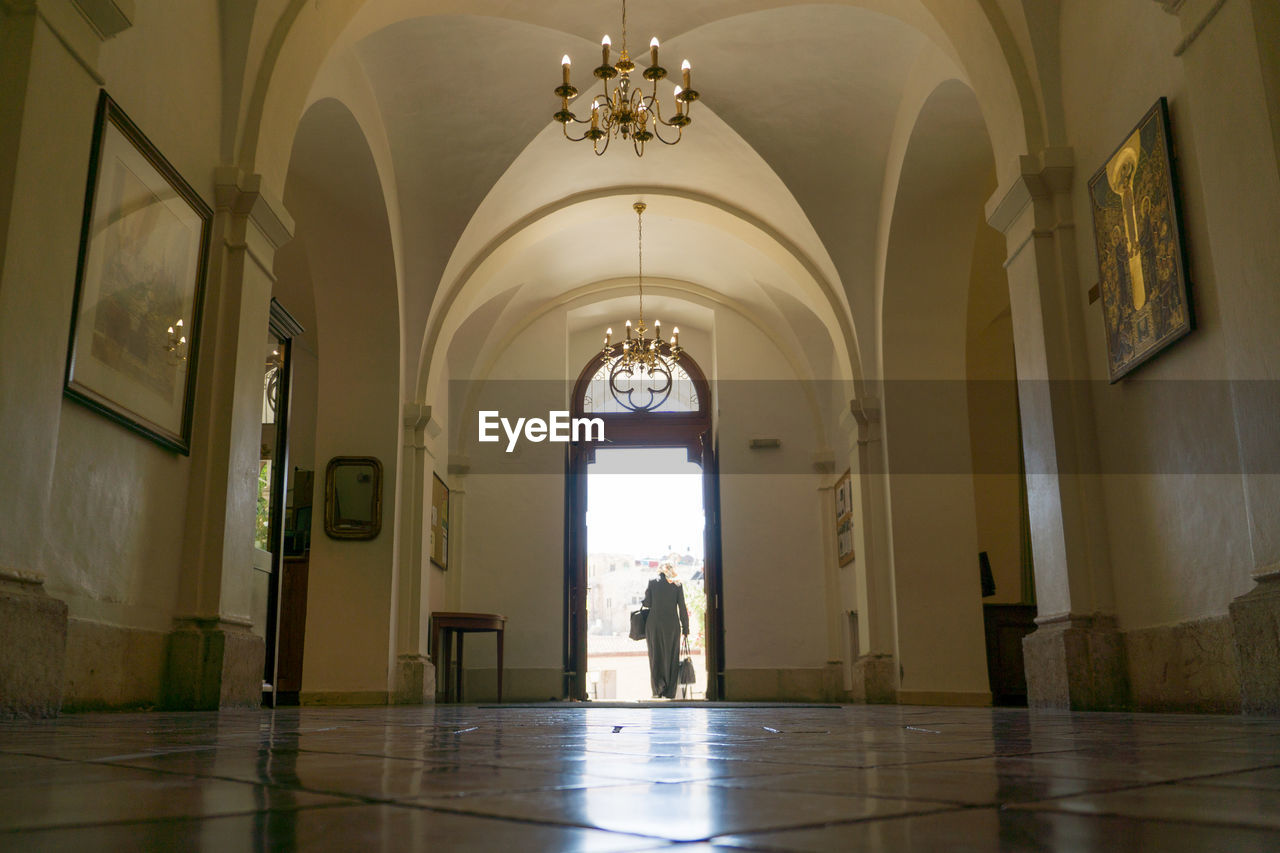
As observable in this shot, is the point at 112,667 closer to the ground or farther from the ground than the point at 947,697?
farther from the ground

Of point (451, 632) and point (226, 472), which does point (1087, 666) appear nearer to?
point (226, 472)

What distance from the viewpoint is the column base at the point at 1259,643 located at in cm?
315

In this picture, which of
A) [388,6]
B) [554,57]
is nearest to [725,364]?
[554,57]

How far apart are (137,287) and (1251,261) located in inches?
161

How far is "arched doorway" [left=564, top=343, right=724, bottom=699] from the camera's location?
12.9 meters

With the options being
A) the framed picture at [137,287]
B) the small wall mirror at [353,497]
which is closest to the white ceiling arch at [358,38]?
the framed picture at [137,287]

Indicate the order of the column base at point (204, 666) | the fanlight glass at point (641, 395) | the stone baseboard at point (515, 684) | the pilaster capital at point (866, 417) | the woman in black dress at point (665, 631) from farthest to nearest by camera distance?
the fanlight glass at point (641, 395)
the woman in black dress at point (665, 631)
the stone baseboard at point (515, 684)
the pilaster capital at point (866, 417)
the column base at point (204, 666)

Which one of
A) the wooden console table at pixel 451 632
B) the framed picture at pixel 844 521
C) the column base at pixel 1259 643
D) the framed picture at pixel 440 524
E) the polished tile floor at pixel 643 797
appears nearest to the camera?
the polished tile floor at pixel 643 797

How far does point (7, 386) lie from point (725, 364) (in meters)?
10.9

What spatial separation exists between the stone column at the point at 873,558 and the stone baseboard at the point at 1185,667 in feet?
13.0

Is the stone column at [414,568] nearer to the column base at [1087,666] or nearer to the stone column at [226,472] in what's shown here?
the stone column at [226,472]

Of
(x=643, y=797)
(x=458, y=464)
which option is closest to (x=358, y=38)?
(x=643, y=797)

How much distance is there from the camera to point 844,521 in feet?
38.2

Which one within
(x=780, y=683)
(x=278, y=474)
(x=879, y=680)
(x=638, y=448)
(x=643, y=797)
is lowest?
(x=780, y=683)
